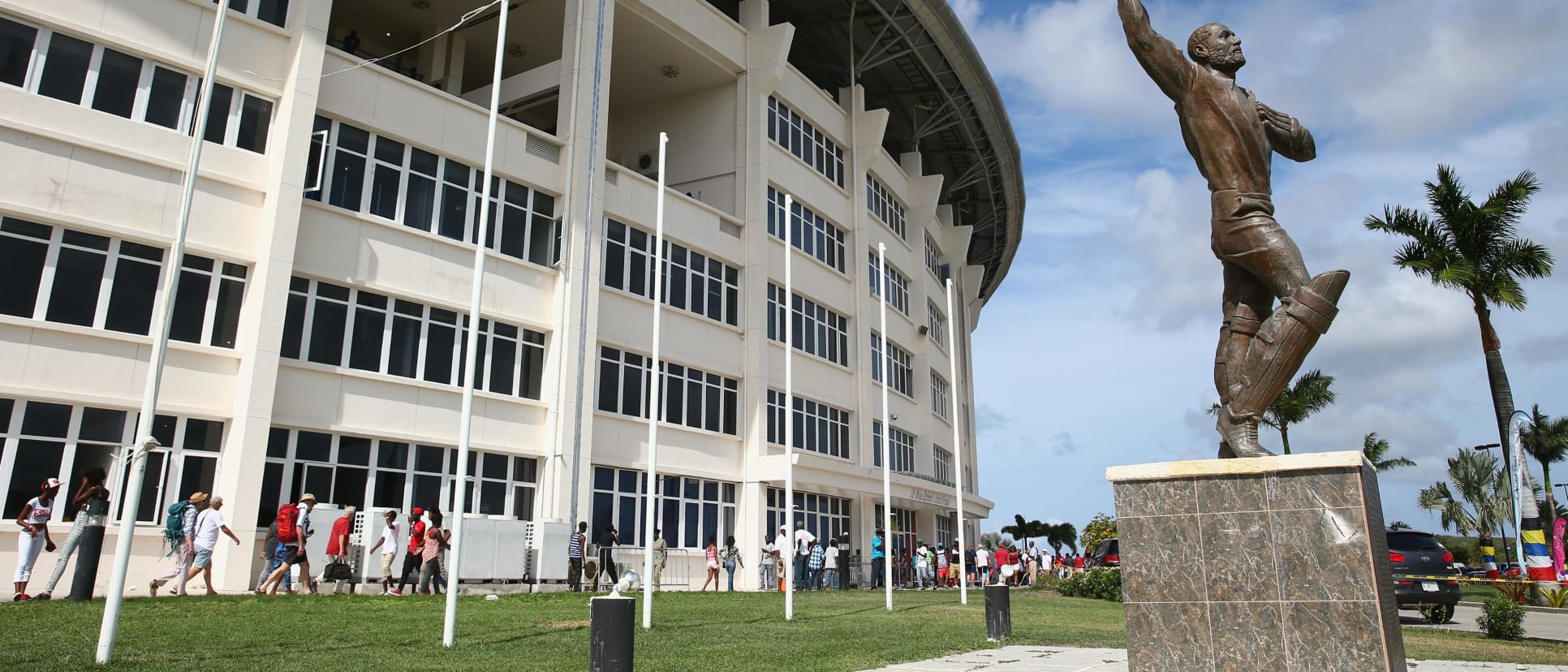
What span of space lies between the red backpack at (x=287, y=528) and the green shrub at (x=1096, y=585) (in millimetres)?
19468

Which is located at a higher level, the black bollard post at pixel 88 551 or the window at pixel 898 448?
the window at pixel 898 448

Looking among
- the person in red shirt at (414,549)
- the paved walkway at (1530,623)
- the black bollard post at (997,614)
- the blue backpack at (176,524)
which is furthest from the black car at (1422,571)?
the blue backpack at (176,524)

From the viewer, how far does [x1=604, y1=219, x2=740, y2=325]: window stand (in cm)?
2941

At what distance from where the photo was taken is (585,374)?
88.3ft

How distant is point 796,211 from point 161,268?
20.2m

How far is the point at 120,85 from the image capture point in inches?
809

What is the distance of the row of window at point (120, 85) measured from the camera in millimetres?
19406

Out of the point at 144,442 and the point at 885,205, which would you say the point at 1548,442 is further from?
the point at 144,442

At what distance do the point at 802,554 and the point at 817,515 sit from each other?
20.3 ft

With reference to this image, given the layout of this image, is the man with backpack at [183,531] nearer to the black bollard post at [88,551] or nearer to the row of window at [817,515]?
the black bollard post at [88,551]

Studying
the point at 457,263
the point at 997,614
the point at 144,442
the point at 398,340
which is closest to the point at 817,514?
the point at 457,263

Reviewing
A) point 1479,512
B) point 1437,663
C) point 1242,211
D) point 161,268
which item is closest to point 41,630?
point 161,268

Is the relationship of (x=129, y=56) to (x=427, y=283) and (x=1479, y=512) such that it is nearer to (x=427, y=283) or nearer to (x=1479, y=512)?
(x=427, y=283)

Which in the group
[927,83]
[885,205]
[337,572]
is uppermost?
[927,83]
